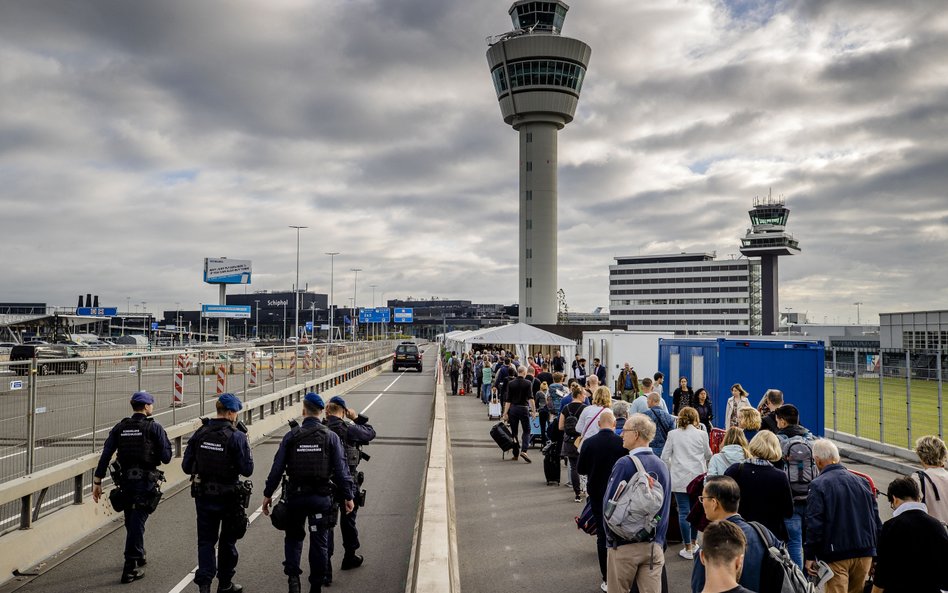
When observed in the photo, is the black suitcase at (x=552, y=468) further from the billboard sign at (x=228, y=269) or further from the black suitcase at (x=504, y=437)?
the billboard sign at (x=228, y=269)

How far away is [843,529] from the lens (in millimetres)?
5945

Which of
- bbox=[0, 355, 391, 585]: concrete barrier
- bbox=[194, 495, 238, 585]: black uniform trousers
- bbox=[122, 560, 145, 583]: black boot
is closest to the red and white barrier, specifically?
bbox=[0, 355, 391, 585]: concrete barrier

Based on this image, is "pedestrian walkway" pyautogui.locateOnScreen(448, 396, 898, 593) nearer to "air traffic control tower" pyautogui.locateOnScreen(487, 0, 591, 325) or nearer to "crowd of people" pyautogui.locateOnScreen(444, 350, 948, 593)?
"crowd of people" pyautogui.locateOnScreen(444, 350, 948, 593)

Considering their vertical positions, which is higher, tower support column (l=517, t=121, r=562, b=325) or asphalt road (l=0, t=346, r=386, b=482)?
tower support column (l=517, t=121, r=562, b=325)

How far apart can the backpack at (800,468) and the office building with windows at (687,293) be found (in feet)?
447

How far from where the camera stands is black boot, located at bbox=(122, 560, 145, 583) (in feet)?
24.5

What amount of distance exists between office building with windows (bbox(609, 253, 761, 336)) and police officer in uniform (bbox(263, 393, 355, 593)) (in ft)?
451

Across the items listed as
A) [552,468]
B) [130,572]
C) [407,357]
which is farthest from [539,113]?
[130,572]

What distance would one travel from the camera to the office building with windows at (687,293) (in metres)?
145

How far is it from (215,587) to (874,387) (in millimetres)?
38745

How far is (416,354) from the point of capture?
5672cm

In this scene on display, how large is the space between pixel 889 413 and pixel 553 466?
19.8 meters

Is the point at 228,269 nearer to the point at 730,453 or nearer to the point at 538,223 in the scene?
the point at 538,223

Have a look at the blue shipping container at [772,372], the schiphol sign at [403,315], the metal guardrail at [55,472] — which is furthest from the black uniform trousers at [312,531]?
the schiphol sign at [403,315]
